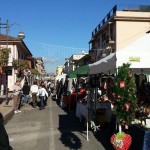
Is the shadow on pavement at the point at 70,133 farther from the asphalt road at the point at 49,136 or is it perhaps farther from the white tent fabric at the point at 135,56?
the white tent fabric at the point at 135,56

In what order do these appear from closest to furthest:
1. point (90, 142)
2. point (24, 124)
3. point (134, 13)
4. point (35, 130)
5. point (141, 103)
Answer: point (141, 103)
point (90, 142)
point (35, 130)
point (24, 124)
point (134, 13)

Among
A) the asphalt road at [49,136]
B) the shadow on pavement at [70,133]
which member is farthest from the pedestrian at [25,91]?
the shadow on pavement at [70,133]

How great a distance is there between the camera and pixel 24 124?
14.8 meters

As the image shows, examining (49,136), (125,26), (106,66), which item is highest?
(125,26)

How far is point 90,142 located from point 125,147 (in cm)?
334

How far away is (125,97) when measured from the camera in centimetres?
734

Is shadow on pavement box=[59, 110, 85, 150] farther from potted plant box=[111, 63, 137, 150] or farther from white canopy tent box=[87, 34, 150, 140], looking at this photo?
white canopy tent box=[87, 34, 150, 140]

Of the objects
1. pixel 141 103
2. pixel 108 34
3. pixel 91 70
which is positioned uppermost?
pixel 108 34

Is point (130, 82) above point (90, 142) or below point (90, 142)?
above

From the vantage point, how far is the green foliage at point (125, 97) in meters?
7.34

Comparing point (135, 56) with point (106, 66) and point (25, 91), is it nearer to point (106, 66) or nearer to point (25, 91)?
point (106, 66)

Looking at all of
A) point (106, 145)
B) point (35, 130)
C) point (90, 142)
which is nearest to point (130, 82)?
point (106, 145)

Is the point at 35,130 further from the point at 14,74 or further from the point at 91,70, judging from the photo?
the point at 14,74

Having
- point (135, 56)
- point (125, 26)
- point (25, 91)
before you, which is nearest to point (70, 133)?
point (135, 56)
